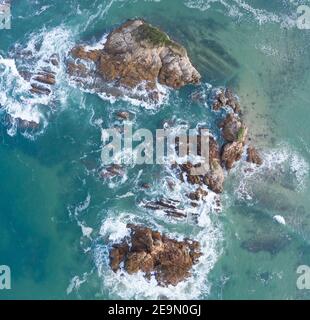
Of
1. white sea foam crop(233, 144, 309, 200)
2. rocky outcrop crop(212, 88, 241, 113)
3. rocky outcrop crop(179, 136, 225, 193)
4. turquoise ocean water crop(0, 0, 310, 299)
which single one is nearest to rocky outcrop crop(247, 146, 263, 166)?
white sea foam crop(233, 144, 309, 200)

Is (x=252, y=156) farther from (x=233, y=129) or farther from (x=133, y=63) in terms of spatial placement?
(x=133, y=63)

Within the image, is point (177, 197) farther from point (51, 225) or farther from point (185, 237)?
point (51, 225)

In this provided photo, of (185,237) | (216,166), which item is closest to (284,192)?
(216,166)

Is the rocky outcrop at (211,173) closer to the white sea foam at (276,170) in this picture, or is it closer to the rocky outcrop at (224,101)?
the white sea foam at (276,170)

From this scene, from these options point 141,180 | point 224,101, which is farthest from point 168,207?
point 224,101

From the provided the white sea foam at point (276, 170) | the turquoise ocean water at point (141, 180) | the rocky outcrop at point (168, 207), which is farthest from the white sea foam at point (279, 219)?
the rocky outcrop at point (168, 207)
